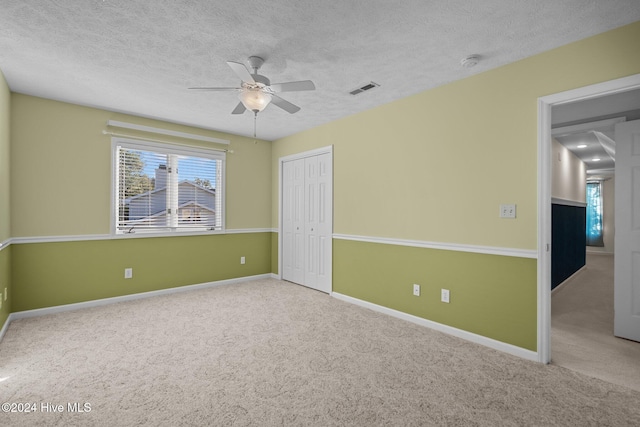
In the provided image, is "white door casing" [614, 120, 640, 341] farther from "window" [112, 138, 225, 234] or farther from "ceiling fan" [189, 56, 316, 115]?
"window" [112, 138, 225, 234]

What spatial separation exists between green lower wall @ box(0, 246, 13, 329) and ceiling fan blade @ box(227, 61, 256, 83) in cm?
287

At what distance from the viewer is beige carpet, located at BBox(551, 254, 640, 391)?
2.41m

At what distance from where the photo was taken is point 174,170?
15.1 feet

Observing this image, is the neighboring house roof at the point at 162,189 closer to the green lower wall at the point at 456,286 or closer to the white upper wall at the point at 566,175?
the green lower wall at the point at 456,286

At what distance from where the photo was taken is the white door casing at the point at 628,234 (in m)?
2.97

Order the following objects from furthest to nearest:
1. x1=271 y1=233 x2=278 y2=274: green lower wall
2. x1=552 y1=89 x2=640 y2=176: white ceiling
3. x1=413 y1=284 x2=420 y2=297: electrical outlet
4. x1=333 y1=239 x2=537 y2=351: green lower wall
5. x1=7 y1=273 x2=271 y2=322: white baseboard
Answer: x1=271 y1=233 x2=278 y2=274: green lower wall → x1=7 y1=273 x2=271 y2=322: white baseboard → x1=413 y1=284 x2=420 y2=297: electrical outlet → x1=552 y1=89 x2=640 y2=176: white ceiling → x1=333 y1=239 x2=537 y2=351: green lower wall

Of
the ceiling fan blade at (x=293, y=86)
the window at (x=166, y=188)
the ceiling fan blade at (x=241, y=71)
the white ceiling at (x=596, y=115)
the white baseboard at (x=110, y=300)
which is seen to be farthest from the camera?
the window at (x=166, y=188)

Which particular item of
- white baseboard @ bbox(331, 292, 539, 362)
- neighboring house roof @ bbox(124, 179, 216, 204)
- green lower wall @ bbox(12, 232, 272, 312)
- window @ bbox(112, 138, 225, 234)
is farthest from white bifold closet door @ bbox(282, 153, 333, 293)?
neighboring house roof @ bbox(124, 179, 216, 204)

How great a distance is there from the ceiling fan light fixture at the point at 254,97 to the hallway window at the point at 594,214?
36.6ft

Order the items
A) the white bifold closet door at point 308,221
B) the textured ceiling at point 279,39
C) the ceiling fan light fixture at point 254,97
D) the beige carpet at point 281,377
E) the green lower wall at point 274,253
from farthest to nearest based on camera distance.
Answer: the green lower wall at point 274,253 → the white bifold closet door at point 308,221 → the ceiling fan light fixture at point 254,97 → the textured ceiling at point 279,39 → the beige carpet at point 281,377

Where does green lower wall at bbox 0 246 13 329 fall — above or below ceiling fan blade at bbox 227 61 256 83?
below

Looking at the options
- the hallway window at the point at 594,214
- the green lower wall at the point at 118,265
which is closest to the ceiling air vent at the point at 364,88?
the green lower wall at the point at 118,265

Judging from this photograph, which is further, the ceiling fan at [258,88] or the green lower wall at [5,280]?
the green lower wall at [5,280]

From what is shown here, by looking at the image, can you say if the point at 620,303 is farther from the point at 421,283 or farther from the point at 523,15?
the point at 523,15
